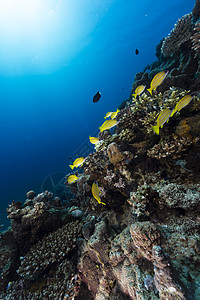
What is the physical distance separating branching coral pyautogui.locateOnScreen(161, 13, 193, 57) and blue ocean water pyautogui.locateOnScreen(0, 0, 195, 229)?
12384 millimetres

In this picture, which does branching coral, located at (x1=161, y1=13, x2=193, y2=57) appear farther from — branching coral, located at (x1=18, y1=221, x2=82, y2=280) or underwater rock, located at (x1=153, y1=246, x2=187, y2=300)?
branching coral, located at (x1=18, y1=221, x2=82, y2=280)

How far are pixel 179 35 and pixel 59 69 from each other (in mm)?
79135

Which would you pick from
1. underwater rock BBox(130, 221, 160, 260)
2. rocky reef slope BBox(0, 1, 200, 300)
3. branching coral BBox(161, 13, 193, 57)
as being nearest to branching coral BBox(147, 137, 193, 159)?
rocky reef slope BBox(0, 1, 200, 300)

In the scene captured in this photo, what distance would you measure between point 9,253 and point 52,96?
115174 mm

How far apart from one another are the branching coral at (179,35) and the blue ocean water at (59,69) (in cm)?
1238

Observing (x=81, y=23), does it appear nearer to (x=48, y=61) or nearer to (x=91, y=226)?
(x=48, y=61)

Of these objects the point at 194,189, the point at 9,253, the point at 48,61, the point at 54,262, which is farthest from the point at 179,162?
the point at 48,61

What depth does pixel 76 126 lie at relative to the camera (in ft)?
398

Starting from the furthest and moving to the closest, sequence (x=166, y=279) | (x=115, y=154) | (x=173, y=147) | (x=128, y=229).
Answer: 1. (x=115, y=154)
2. (x=173, y=147)
3. (x=128, y=229)
4. (x=166, y=279)

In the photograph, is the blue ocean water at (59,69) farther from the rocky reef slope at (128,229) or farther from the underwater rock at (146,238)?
the underwater rock at (146,238)

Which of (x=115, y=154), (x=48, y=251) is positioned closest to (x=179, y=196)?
(x=115, y=154)

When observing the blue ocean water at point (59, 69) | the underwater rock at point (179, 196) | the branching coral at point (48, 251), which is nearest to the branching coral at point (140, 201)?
the underwater rock at point (179, 196)

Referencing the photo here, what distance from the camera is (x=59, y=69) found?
2749 inches

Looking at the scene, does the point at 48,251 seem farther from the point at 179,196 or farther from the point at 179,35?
the point at 179,35
